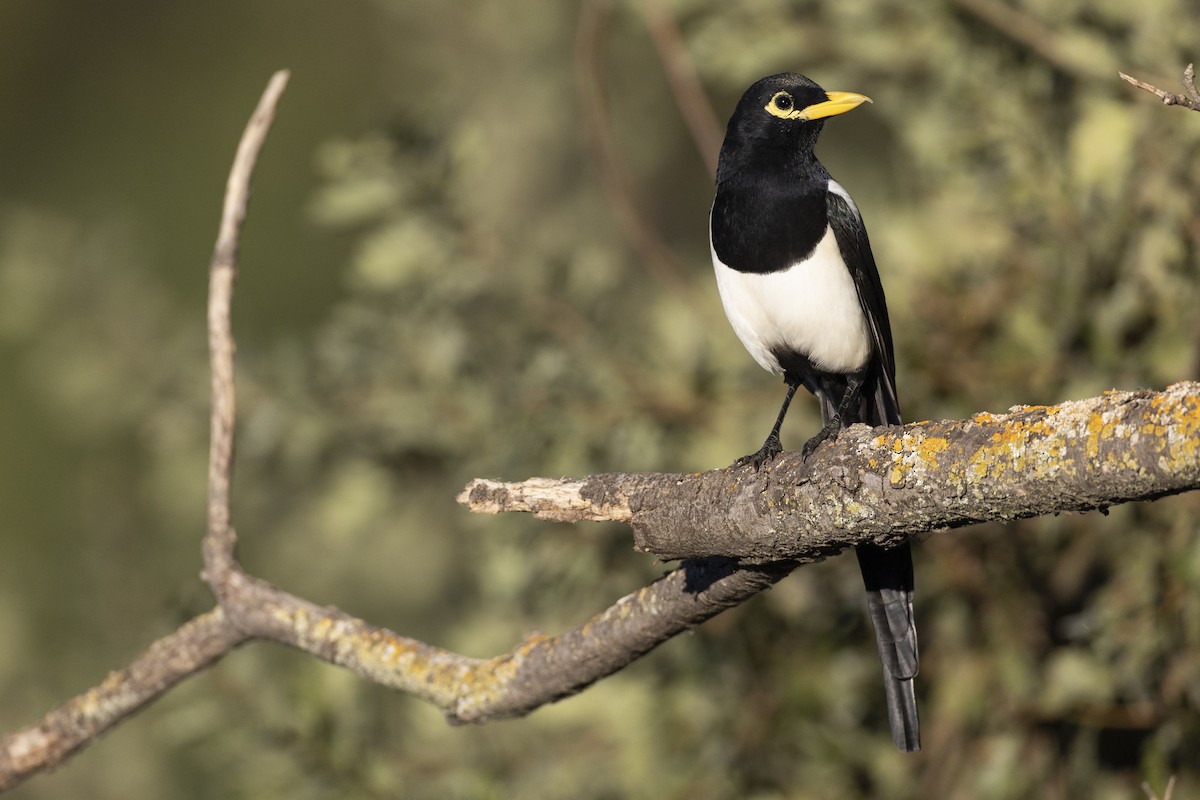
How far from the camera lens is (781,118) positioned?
3.71 meters

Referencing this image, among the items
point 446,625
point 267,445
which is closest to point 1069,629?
point 267,445

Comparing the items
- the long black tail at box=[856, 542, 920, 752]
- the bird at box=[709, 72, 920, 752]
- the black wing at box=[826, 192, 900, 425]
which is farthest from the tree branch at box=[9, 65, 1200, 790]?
the black wing at box=[826, 192, 900, 425]

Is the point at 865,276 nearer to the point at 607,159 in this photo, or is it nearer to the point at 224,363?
the point at 607,159

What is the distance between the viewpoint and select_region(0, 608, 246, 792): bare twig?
330cm

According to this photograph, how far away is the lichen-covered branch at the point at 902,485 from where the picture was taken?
1.84m

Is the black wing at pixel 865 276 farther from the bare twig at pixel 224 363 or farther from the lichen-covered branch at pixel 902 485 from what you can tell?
the bare twig at pixel 224 363

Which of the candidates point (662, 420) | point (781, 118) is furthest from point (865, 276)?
point (662, 420)

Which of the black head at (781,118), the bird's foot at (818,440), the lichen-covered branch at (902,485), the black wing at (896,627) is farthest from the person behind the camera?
the black head at (781,118)

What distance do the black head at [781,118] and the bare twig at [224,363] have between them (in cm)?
118

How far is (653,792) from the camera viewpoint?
445 cm

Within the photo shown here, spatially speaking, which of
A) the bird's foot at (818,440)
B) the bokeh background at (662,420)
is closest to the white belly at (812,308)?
the bird's foot at (818,440)

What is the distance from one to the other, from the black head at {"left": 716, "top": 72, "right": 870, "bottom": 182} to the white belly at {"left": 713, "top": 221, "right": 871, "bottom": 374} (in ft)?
0.87

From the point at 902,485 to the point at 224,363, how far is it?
70.4 inches

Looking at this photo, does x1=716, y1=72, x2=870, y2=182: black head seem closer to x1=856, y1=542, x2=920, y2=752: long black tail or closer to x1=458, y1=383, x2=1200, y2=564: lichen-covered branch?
x1=856, y1=542, x2=920, y2=752: long black tail
